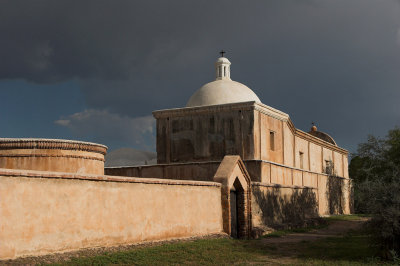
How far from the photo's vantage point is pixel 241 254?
13422 mm

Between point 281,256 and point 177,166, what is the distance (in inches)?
497

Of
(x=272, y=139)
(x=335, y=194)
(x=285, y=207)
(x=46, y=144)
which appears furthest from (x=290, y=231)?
(x=335, y=194)

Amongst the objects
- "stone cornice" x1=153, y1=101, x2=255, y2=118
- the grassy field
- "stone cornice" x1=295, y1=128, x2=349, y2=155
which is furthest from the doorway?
"stone cornice" x1=295, y1=128, x2=349, y2=155

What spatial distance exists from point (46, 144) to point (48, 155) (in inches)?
15.2

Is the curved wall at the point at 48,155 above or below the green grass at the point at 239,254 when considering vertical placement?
above

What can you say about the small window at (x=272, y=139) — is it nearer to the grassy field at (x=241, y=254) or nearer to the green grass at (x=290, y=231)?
the green grass at (x=290, y=231)

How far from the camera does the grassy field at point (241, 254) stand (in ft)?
37.4

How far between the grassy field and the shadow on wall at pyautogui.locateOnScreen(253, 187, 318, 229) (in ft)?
11.3

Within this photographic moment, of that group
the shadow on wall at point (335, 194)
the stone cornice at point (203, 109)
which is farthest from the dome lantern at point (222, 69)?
the shadow on wall at point (335, 194)

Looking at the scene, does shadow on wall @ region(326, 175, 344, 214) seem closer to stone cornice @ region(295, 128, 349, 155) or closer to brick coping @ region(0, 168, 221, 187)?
→ stone cornice @ region(295, 128, 349, 155)

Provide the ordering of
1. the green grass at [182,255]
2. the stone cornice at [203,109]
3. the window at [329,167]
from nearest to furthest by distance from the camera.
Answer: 1. the green grass at [182,255]
2. the stone cornice at [203,109]
3. the window at [329,167]

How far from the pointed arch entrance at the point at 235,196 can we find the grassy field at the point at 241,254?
1.13m

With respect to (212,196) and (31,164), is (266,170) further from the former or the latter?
(31,164)

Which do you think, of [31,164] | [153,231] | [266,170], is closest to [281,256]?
[153,231]
